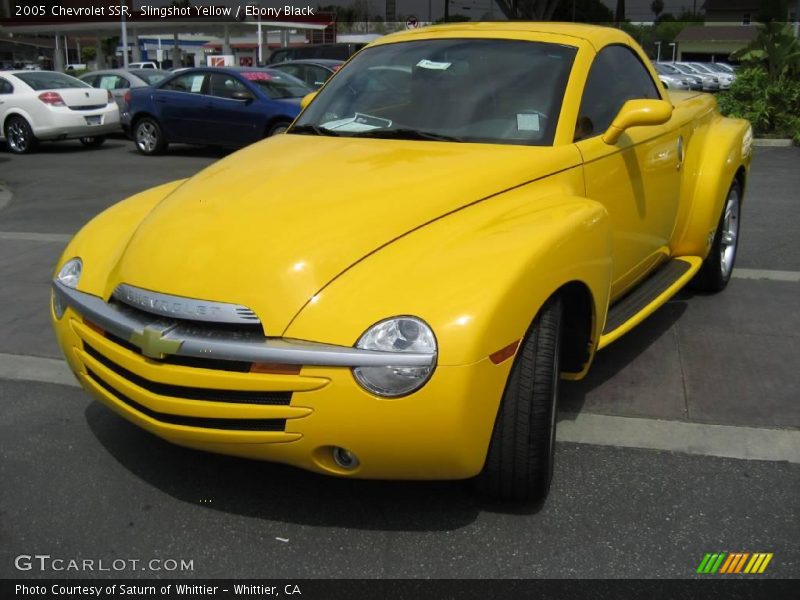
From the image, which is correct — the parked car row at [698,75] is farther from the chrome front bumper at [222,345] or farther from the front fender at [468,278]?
the chrome front bumper at [222,345]

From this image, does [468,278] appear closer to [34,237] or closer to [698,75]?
[34,237]

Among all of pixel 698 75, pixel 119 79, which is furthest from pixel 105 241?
pixel 698 75

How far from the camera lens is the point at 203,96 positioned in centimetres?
1402

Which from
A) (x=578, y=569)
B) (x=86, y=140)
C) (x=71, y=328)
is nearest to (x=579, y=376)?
(x=578, y=569)

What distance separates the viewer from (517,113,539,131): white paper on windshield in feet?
12.0

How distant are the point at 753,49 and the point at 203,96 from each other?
1088cm

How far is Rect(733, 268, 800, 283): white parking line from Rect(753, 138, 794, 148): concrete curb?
9.87 m

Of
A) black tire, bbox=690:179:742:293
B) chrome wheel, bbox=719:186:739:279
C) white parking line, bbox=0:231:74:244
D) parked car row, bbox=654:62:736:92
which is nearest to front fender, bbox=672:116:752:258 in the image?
black tire, bbox=690:179:742:293

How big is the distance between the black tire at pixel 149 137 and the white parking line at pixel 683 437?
12370 millimetres

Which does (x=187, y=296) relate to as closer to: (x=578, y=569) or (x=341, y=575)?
(x=341, y=575)

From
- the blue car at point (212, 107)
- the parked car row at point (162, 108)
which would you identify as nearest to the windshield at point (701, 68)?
the parked car row at point (162, 108)

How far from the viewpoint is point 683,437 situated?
361 cm

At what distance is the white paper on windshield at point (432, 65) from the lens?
13.1ft
